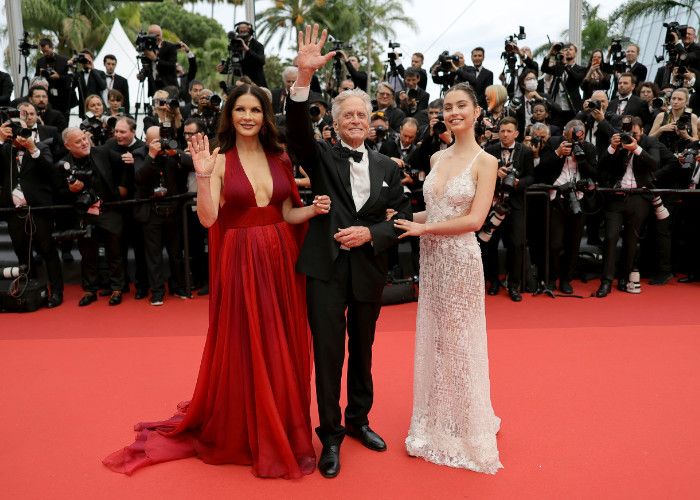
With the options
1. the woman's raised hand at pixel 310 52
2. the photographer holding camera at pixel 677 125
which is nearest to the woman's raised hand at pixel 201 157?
the woman's raised hand at pixel 310 52

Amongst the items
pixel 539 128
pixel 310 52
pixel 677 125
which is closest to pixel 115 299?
pixel 310 52

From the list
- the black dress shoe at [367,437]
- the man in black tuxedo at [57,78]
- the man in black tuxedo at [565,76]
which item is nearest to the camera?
the black dress shoe at [367,437]

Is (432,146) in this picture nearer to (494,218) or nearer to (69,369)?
(494,218)

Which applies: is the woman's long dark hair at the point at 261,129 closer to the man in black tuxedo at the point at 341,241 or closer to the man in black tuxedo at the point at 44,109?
the man in black tuxedo at the point at 341,241

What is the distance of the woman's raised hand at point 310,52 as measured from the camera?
250 cm

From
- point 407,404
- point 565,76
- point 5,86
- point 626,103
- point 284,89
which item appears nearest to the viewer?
point 407,404

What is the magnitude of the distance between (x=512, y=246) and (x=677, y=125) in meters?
2.16

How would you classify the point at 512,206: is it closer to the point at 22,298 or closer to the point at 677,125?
the point at 677,125

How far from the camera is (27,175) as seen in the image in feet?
19.8

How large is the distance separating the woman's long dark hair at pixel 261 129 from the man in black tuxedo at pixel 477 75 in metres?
5.54

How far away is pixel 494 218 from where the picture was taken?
5668 mm

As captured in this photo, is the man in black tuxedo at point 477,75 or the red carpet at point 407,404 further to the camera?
the man in black tuxedo at point 477,75

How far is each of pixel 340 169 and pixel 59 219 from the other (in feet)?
15.8

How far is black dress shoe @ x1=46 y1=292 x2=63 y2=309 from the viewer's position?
6125 millimetres
